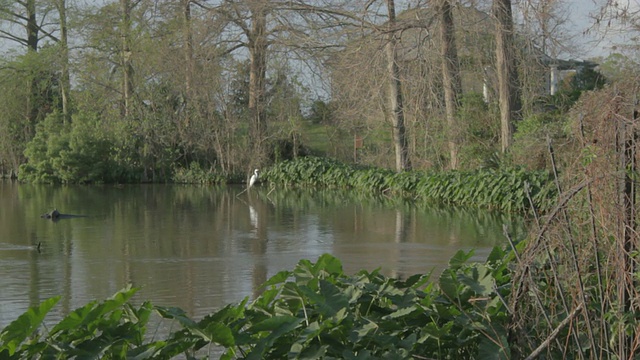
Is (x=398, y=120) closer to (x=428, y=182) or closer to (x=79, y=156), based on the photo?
(x=428, y=182)

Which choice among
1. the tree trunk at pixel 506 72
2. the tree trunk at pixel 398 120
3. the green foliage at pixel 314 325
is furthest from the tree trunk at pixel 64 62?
the green foliage at pixel 314 325

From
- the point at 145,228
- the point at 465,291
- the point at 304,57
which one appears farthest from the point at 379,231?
the point at 304,57

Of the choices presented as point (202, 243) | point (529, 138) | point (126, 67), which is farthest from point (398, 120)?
point (202, 243)

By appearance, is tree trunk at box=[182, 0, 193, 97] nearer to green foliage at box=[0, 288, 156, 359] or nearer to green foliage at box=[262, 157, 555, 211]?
green foliage at box=[262, 157, 555, 211]

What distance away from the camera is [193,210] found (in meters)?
23.5

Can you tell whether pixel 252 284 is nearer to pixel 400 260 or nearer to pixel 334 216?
pixel 400 260

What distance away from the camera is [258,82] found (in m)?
36.6

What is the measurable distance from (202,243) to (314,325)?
438 inches

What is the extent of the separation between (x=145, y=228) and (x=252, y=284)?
7970 millimetres

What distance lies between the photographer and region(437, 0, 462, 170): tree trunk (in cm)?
2712

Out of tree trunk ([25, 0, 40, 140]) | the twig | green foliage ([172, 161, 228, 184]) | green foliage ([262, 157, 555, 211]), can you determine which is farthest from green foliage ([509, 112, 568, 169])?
tree trunk ([25, 0, 40, 140])

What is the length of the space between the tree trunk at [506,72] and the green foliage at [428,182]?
1.81 metres

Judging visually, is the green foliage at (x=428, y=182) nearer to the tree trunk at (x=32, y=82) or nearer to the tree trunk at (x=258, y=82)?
the tree trunk at (x=258, y=82)

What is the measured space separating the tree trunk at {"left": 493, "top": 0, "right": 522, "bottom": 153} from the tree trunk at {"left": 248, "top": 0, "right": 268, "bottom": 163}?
40.0 feet
